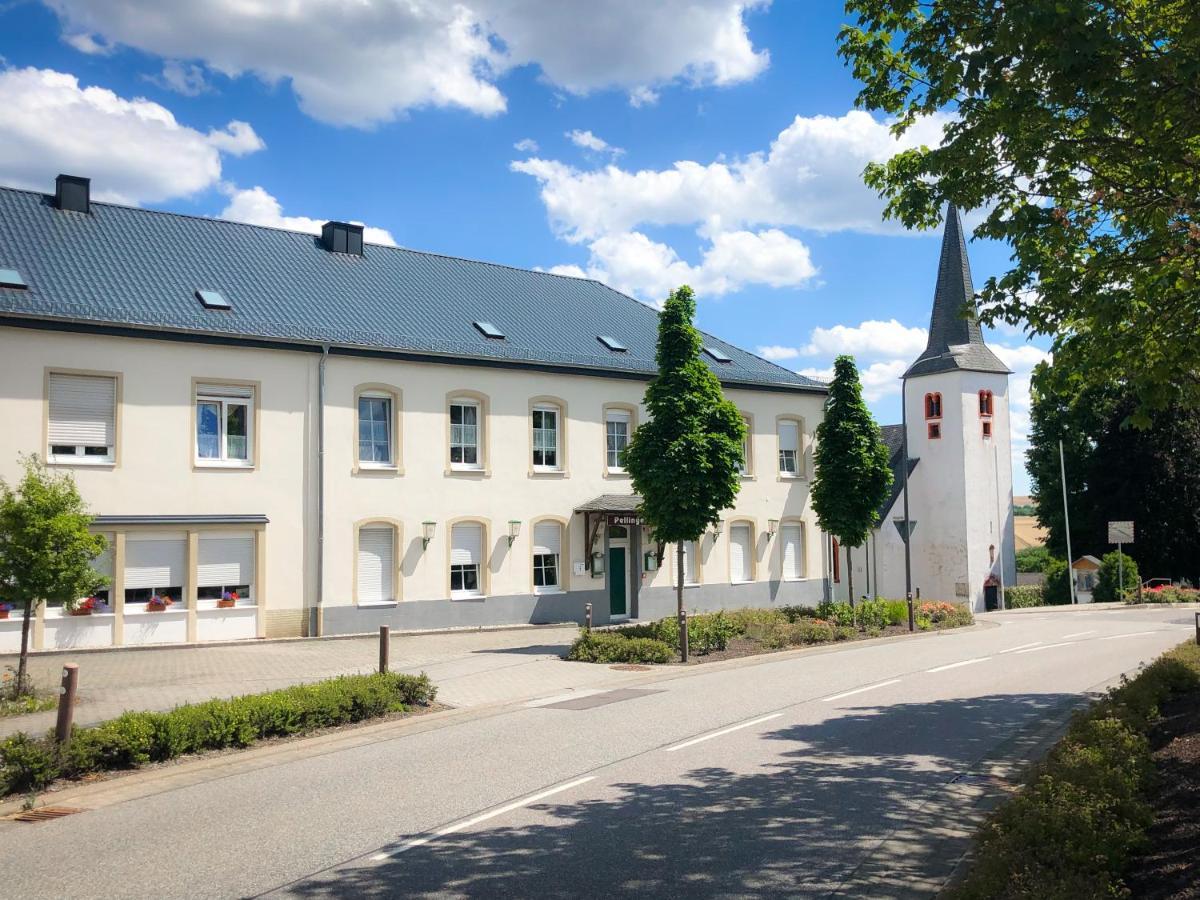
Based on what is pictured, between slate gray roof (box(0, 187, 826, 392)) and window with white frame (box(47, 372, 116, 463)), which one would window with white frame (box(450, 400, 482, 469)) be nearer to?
slate gray roof (box(0, 187, 826, 392))

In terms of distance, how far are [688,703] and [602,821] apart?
617 cm


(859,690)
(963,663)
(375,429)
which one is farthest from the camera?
(375,429)

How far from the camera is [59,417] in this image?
66.6 feet

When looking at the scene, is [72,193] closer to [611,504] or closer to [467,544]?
[467,544]

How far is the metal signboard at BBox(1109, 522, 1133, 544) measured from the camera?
39938mm

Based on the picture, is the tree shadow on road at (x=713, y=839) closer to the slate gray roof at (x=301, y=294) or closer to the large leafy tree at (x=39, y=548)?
the large leafy tree at (x=39, y=548)

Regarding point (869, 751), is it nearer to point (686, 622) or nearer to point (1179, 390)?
point (1179, 390)

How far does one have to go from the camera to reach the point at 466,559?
84.2ft

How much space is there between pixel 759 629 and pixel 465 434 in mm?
9253

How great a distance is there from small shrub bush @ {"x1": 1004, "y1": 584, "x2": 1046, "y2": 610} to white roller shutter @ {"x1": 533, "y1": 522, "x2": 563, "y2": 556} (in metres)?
26.3

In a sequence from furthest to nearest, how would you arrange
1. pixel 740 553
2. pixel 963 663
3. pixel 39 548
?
pixel 740 553, pixel 963 663, pixel 39 548

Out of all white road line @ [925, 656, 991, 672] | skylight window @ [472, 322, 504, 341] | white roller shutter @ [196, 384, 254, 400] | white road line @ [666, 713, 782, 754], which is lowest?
white road line @ [925, 656, 991, 672]

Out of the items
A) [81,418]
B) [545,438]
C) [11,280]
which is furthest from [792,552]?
[11,280]

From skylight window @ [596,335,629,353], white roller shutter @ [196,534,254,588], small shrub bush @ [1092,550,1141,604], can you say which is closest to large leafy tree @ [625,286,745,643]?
white roller shutter @ [196,534,254,588]
